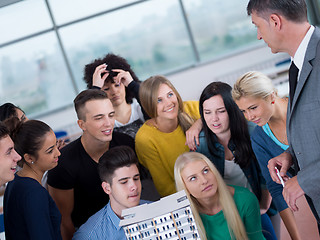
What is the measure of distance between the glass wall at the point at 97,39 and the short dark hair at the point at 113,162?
4.67 metres

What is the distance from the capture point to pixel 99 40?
272 inches

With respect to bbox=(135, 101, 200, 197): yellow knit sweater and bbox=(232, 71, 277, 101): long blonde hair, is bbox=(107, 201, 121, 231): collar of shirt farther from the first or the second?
bbox=(232, 71, 277, 101): long blonde hair

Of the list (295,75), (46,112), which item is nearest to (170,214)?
(295,75)

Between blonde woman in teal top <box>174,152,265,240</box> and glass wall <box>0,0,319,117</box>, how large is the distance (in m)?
4.90

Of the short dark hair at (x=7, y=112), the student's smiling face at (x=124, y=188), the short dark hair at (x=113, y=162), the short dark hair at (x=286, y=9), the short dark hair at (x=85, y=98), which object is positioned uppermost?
the short dark hair at (x=7, y=112)

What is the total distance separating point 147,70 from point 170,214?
5721 millimetres

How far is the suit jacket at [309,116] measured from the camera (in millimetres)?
1366

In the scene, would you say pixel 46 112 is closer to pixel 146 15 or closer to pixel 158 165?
pixel 146 15

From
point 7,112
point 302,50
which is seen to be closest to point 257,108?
point 302,50

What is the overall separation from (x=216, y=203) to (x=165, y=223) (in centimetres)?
77

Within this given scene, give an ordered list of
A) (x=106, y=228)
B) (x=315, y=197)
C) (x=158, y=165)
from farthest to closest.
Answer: (x=158, y=165) < (x=106, y=228) < (x=315, y=197)

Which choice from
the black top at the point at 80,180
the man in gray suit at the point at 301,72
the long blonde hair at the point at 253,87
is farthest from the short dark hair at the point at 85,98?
the man in gray suit at the point at 301,72

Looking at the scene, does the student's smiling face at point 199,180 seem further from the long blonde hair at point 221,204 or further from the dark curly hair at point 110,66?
the dark curly hair at point 110,66

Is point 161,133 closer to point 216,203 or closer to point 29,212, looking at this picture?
point 216,203
